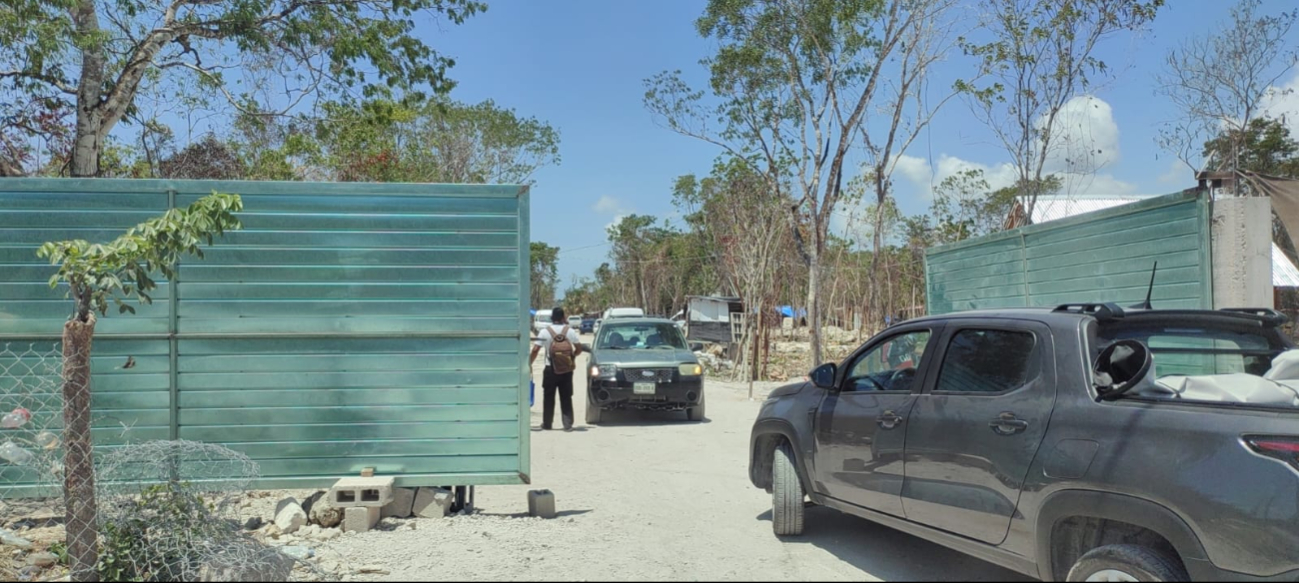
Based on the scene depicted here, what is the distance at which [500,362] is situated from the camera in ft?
20.6

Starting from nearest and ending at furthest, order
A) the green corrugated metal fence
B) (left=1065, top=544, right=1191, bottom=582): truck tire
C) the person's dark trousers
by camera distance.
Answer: (left=1065, top=544, right=1191, bottom=582): truck tire
the green corrugated metal fence
the person's dark trousers

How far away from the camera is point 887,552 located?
213 inches

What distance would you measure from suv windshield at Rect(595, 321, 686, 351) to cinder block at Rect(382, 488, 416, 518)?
25.7ft

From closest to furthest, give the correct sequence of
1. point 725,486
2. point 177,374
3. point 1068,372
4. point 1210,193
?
point 1068,372
point 177,374
point 1210,193
point 725,486

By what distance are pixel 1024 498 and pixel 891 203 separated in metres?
28.4

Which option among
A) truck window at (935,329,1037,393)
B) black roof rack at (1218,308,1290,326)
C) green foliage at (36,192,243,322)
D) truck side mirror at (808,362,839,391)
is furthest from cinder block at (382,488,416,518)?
black roof rack at (1218,308,1290,326)

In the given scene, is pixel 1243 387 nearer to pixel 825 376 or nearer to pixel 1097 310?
pixel 1097 310

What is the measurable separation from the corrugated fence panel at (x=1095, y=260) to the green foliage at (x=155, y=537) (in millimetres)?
7606

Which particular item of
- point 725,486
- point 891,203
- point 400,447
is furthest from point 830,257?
point 400,447

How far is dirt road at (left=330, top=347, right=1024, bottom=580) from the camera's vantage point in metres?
4.92

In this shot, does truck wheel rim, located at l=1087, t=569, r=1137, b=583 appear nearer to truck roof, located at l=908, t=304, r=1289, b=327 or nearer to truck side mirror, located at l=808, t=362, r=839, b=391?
truck roof, located at l=908, t=304, r=1289, b=327

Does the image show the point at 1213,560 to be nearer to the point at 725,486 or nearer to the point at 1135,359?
the point at 1135,359

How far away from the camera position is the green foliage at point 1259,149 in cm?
1600

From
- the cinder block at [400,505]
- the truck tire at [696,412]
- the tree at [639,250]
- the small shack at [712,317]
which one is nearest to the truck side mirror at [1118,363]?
the cinder block at [400,505]
